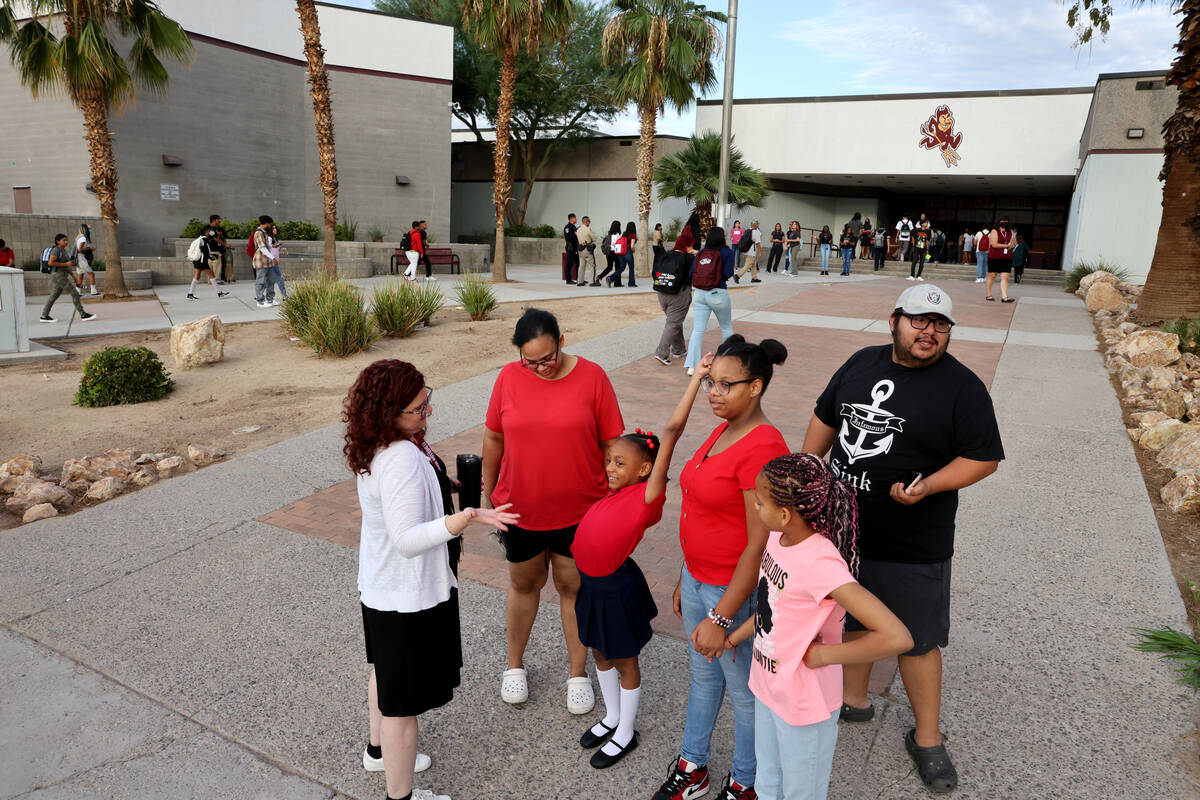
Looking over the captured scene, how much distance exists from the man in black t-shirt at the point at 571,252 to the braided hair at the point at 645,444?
1770 centimetres

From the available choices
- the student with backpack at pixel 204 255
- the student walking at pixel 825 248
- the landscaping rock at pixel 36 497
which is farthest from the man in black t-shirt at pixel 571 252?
the landscaping rock at pixel 36 497

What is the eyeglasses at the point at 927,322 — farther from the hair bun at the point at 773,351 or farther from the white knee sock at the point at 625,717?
the white knee sock at the point at 625,717

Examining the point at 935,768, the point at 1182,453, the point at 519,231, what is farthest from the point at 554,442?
the point at 519,231

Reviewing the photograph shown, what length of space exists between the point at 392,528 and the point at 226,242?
66.3 feet

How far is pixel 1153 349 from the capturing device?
943cm

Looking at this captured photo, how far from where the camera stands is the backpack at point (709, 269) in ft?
29.5

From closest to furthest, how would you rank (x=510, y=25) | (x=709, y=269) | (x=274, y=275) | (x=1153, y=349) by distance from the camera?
(x=709, y=269) < (x=1153, y=349) < (x=274, y=275) < (x=510, y=25)

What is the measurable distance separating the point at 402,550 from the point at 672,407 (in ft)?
19.3

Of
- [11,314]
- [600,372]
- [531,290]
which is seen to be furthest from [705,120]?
[600,372]

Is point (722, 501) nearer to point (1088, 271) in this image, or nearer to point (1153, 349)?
point (1153, 349)

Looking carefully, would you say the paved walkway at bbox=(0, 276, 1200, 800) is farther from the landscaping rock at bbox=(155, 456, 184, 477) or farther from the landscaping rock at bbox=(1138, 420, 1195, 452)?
the landscaping rock at bbox=(1138, 420, 1195, 452)

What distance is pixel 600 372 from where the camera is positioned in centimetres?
355

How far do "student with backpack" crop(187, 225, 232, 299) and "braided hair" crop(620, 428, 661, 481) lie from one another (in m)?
16.6

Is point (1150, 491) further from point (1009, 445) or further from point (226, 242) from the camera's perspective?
point (226, 242)
